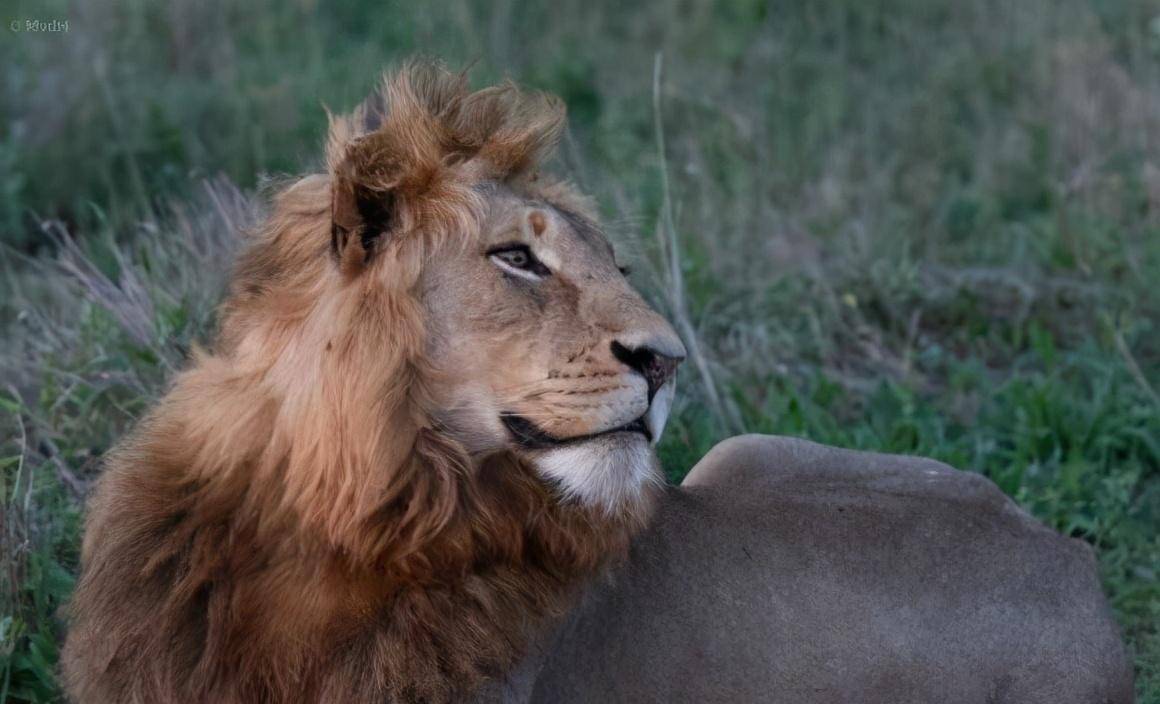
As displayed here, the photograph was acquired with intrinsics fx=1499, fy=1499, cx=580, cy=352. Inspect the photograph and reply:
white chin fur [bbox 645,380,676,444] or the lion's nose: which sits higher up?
the lion's nose

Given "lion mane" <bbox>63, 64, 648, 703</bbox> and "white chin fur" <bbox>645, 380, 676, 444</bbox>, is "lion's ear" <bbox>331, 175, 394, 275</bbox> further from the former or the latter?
"white chin fur" <bbox>645, 380, 676, 444</bbox>

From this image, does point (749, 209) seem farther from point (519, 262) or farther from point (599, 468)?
point (599, 468)

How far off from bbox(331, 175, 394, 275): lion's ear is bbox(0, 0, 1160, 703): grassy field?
729 millimetres

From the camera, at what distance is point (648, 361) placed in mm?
2803

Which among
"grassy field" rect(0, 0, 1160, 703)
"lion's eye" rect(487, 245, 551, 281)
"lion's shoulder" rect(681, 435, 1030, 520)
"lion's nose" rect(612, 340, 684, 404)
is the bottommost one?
"grassy field" rect(0, 0, 1160, 703)

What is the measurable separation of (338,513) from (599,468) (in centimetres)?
49

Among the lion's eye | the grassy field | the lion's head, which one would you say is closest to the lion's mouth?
the lion's head

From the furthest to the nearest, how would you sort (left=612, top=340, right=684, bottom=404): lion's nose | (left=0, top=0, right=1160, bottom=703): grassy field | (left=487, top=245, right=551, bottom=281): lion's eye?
(left=0, top=0, right=1160, bottom=703): grassy field
(left=487, top=245, right=551, bottom=281): lion's eye
(left=612, top=340, right=684, bottom=404): lion's nose

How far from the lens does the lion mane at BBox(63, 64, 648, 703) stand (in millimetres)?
2805

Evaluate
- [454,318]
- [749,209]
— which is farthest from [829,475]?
[749,209]

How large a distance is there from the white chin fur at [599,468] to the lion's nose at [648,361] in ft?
0.36

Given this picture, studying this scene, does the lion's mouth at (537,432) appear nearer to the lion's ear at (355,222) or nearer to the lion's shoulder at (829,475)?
the lion's ear at (355,222)

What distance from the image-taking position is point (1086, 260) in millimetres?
6914

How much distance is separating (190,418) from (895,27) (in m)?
7.45
